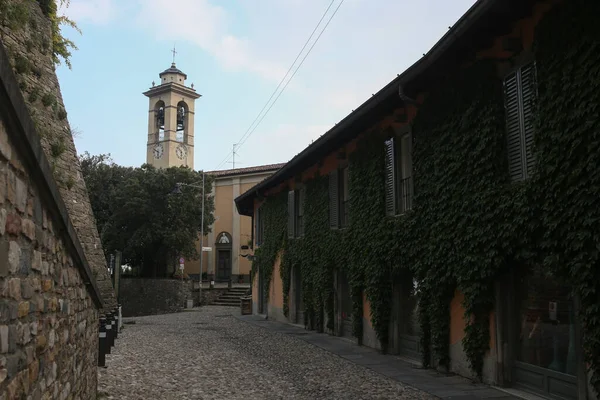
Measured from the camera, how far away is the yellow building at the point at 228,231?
42.8 m

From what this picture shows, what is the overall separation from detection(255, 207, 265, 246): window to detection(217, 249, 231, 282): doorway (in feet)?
66.3

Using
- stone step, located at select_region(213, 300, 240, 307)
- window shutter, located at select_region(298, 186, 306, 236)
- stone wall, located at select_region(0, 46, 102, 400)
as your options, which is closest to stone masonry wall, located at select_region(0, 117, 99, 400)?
stone wall, located at select_region(0, 46, 102, 400)

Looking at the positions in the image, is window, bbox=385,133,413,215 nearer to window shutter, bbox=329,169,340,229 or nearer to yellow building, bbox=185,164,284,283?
window shutter, bbox=329,169,340,229

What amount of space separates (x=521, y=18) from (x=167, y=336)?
1244 cm

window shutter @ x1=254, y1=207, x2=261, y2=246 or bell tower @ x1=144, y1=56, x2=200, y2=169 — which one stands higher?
bell tower @ x1=144, y1=56, x2=200, y2=169

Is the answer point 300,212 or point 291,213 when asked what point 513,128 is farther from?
point 291,213

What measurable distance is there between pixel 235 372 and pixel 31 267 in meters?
6.57

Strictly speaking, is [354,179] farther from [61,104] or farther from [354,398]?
[61,104]

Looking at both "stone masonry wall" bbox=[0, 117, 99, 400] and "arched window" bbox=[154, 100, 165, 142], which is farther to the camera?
"arched window" bbox=[154, 100, 165, 142]

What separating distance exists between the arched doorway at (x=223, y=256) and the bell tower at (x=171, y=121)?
890 centimetres

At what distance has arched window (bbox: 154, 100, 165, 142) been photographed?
48.9 m

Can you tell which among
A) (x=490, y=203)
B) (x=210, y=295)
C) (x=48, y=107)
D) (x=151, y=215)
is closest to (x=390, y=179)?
(x=490, y=203)

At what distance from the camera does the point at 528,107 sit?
7.05 metres

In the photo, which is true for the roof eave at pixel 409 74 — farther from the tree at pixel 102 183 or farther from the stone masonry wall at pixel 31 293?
the tree at pixel 102 183
